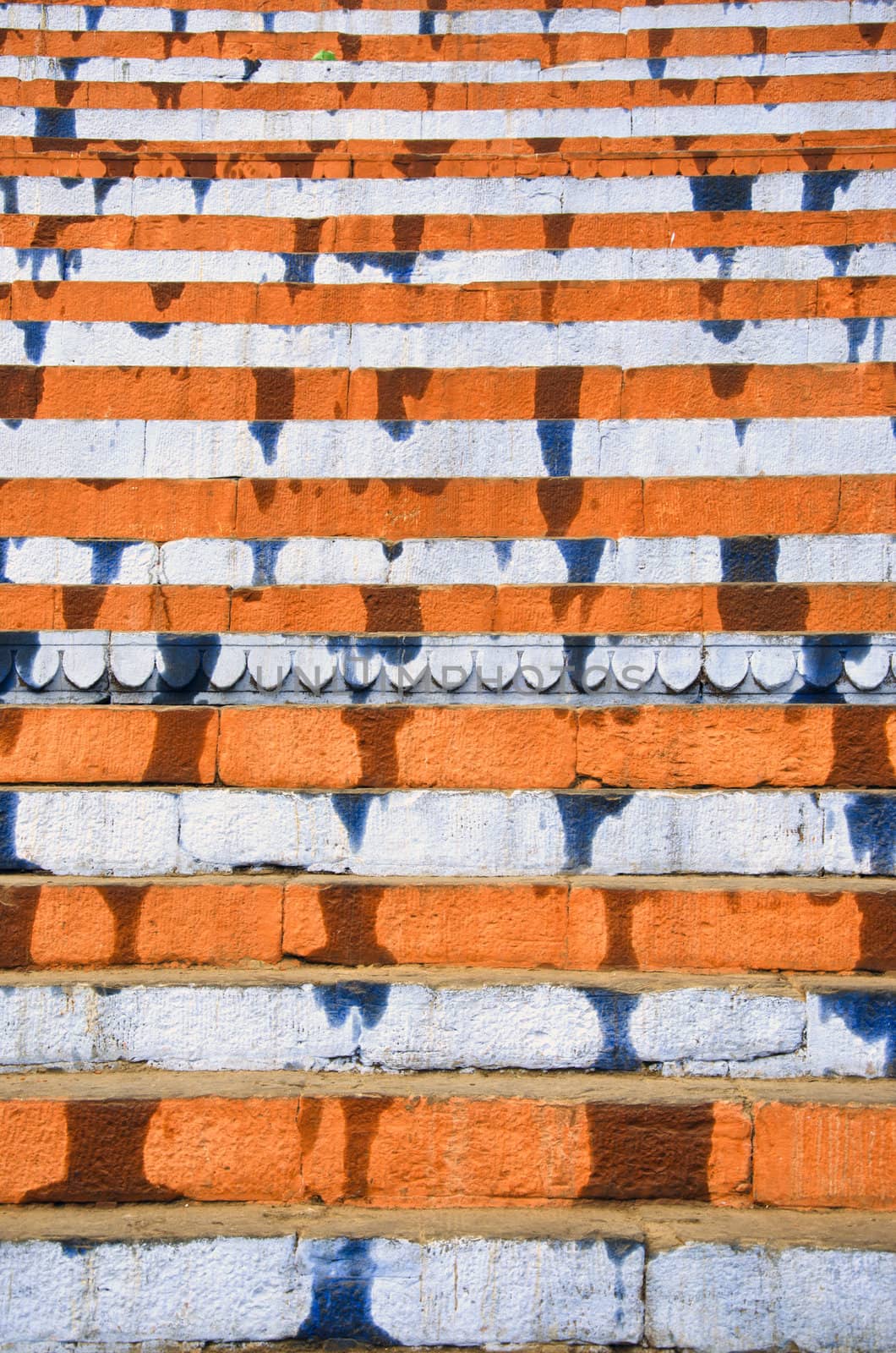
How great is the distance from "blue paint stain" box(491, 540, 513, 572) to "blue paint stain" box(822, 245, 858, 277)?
2.23 meters

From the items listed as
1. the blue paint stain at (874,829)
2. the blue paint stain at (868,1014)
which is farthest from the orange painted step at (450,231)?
the blue paint stain at (868,1014)

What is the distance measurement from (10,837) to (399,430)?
6.92 ft

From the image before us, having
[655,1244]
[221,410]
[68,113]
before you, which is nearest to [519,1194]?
[655,1244]

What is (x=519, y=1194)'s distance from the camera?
2854mm

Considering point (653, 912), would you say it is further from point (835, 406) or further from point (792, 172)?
point (792, 172)

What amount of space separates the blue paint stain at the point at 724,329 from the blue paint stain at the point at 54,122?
382cm

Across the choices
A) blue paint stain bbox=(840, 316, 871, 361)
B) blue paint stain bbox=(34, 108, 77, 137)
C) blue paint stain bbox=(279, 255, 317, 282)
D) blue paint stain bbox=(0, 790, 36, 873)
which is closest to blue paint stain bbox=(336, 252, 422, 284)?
blue paint stain bbox=(279, 255, 317, 282)

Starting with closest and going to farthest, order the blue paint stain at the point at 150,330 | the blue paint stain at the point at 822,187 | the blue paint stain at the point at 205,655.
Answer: the blue paint stain at the point at 205,655, the blue paint stain at the point at 150,330, the blue paint stain at the point at 822,187

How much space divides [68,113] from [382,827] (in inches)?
206

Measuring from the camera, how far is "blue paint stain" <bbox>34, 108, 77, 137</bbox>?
6.94 meters

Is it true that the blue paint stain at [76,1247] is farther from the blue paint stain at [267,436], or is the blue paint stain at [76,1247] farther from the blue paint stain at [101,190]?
the blue paint stain at [101,190]

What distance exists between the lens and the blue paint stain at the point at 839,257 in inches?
217

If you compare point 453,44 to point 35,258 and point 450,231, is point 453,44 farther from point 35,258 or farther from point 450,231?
point 35,258

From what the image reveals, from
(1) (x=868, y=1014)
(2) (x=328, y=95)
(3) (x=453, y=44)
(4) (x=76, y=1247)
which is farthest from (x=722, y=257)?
(4) (x=76, y=1247)
